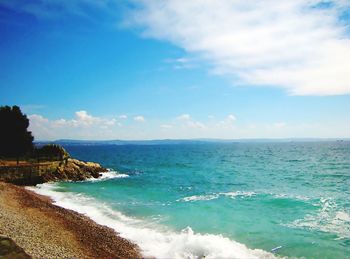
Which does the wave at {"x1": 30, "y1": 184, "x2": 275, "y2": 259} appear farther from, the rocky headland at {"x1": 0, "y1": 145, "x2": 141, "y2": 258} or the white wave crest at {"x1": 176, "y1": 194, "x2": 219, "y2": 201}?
the white wave crest at {"x1": 176, "y1": 194, "x2": 219, "y2": 201}

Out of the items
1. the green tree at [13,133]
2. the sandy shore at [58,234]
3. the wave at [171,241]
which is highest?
the green tree at [13,133]

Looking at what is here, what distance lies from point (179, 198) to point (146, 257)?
67.4ft

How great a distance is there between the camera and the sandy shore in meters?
18.2

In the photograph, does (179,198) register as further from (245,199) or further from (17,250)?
(17,250)

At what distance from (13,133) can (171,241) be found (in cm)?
4248

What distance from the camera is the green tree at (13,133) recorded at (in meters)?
54.0

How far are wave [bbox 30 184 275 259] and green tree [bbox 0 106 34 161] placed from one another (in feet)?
100

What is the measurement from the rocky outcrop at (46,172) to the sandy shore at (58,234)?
62.5 ft

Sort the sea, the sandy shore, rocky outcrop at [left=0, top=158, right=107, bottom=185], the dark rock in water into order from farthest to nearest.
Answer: rocky outcrop at [left=0, top=158, right=107, bottom=185]
the sea
the sandy shore
the dark rock in water

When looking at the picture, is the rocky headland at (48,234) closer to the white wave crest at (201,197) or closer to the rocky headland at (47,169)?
the rocky headland at (47,169)

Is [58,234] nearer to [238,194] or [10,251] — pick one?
[10,251]

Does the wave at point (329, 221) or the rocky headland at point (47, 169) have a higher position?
the rocky headland at point (47, 169)

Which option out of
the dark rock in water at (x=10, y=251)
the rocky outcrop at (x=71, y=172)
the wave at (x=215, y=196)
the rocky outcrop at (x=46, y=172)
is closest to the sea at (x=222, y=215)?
the wave at (x=215, y=196)

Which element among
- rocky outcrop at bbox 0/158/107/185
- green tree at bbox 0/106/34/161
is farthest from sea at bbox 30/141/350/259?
green tree at bbox 0/106/34/161
